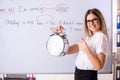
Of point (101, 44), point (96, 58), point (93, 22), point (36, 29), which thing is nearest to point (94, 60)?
point (96, 58)

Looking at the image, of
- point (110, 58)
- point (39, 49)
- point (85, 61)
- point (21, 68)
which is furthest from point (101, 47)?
point (21, 68)

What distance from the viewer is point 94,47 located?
5.42 ft

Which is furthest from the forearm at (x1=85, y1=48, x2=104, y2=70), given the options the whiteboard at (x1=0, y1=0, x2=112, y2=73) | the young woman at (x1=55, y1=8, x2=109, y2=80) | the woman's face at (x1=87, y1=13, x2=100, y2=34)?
the whiteboard at (x1=0, y1=0, x2=112, y2=73)

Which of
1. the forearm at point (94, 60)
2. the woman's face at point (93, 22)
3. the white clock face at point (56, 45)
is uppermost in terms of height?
the woman's face at point (93, 22)

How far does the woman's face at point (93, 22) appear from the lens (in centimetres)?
170

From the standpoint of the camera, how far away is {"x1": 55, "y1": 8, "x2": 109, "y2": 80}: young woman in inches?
60.1

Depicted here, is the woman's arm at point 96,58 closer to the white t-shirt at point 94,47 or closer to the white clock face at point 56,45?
the white t-shirt at point 94,47

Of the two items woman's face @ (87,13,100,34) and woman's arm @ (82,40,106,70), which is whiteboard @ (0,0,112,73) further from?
woman's arm @ (82,40,106,70)

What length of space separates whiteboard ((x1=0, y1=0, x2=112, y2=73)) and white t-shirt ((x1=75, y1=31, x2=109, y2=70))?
526mm

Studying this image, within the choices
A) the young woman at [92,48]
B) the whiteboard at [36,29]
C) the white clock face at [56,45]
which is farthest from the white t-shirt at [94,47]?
the whiteboard at [36,29]

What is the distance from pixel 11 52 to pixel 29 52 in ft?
0.58

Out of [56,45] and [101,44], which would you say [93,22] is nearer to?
[101,44]

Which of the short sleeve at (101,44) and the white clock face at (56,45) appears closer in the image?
the short sleeve at (101,44)

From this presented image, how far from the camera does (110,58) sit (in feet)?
7.13
